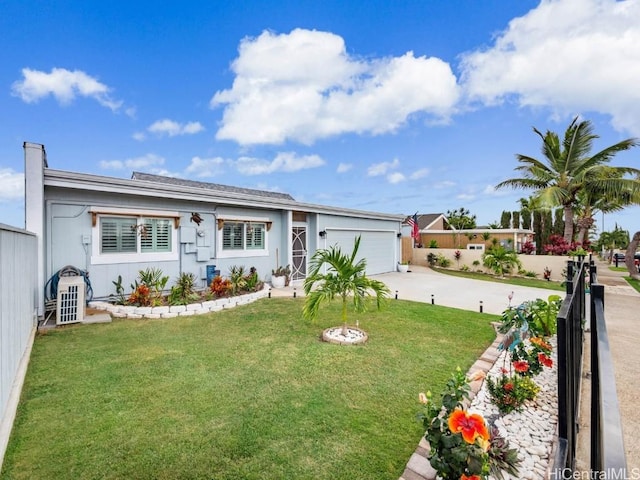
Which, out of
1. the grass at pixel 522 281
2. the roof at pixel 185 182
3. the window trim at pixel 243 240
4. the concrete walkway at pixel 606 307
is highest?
the roof at pixel 185 182

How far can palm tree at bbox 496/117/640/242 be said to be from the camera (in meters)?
14.7

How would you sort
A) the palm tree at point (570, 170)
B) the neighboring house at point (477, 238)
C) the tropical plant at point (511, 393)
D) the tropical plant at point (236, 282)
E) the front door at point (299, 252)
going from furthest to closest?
the neighboring house at point (477, 238), the palm tree at point (570, 170), the front door at point (299, 252), the tropical plant at point (236, 282), the tropical plant at point (511, 393)

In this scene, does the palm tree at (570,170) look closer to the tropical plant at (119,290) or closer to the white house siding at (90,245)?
the white house siding at (90,245)

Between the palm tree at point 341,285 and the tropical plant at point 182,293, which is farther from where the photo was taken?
the tropical plant at point 182,293

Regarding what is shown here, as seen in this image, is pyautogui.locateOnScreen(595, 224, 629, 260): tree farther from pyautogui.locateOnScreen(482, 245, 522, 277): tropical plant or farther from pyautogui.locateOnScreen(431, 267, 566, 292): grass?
pyautogui.locateOnScreen(431, 267, 566, 292): grass

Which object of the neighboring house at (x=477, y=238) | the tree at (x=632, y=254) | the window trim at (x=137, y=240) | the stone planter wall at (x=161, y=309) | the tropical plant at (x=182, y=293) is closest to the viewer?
the stone planter wall at (x=161, y=309)

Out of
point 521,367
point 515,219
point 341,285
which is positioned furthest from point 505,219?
point 521,367

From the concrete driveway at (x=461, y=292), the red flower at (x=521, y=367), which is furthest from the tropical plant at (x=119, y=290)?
the red flower at (x=521, y=367)

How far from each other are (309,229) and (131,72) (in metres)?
8.85

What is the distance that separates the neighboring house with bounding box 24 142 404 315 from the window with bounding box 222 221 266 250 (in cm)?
3

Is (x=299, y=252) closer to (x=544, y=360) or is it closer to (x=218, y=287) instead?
(x=218, y=287)

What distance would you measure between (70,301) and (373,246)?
11959 millimetres

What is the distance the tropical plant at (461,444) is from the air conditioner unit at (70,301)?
23.4 ft

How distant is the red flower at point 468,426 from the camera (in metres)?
1.88
